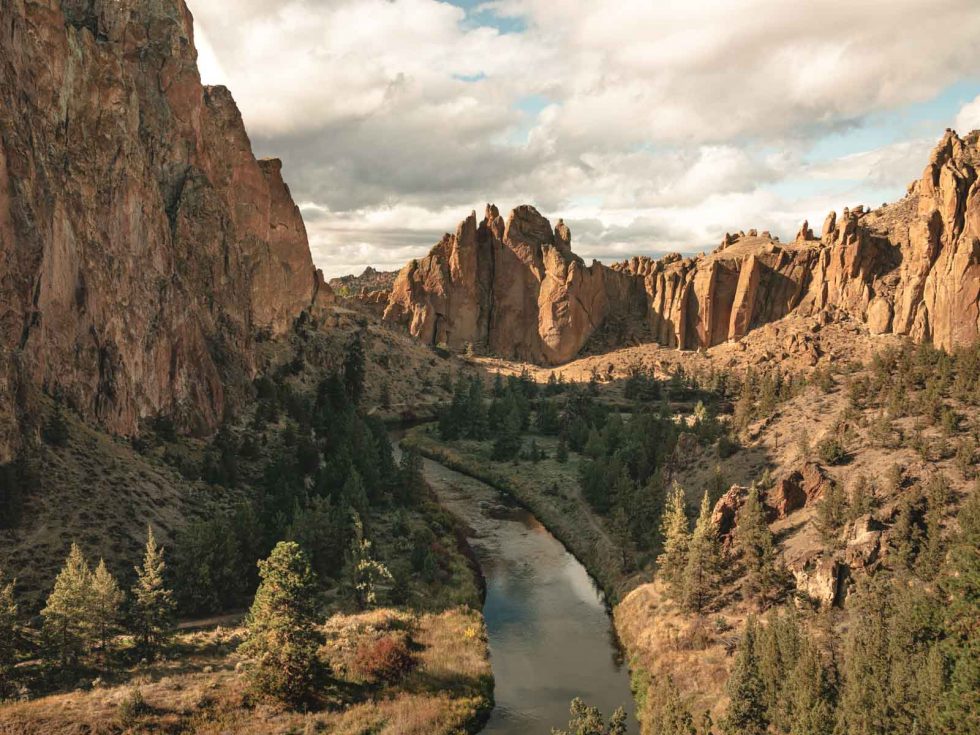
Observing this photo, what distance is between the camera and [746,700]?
94.5ft

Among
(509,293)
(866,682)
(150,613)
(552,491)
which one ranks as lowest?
(866,682)

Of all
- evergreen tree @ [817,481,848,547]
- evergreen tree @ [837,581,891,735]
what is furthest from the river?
evergreen tree @ [817,481,848,547]

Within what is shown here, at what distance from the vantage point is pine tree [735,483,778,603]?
125 feet

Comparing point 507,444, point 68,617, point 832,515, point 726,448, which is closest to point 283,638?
point 68,617

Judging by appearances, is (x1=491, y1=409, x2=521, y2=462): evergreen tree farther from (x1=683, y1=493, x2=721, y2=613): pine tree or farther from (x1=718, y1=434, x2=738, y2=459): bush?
(x1=683, y1=493, x2=721, y2=613): pine tree

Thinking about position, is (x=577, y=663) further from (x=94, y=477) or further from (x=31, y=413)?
(x=31, y=413)

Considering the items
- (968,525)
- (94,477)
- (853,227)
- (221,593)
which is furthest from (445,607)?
(853,227)

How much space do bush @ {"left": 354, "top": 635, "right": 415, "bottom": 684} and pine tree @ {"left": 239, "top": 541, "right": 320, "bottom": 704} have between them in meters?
3.55

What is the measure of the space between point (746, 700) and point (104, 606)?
1223 inches

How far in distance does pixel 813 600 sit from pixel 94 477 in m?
48.9

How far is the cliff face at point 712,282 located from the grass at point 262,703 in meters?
104

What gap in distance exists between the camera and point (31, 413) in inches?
1902

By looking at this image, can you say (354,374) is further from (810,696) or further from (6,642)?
(810,696)

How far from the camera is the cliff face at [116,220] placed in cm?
5178
